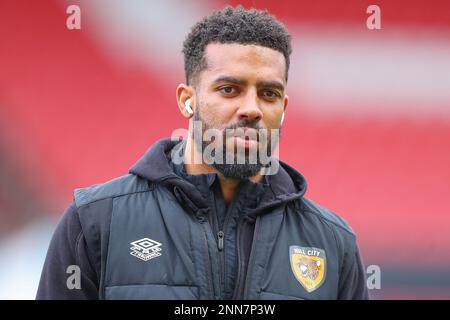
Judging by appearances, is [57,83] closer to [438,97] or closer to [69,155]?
[69,155]

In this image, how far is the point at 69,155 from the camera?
2.55 metres

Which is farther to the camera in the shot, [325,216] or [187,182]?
[325,216]

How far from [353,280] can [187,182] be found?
0.49m

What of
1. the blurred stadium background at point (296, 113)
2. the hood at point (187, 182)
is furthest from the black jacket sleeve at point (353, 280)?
the blurred stadium background at point (296, 113)

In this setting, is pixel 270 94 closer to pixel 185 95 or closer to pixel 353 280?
pixel 185 95

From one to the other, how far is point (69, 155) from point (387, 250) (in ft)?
4.86

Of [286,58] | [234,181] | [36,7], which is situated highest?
[36,7]

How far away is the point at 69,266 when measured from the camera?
1.36m

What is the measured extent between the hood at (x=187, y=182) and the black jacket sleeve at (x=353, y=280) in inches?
8.3

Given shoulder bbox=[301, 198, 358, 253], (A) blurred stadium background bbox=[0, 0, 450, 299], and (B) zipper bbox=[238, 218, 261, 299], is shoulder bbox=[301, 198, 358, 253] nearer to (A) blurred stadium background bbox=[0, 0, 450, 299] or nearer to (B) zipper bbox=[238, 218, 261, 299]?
(B) zipper bbox=[238, 218, 261, 299]

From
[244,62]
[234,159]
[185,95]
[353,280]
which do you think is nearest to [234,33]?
[244,62]

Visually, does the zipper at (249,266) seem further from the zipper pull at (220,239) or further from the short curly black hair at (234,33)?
the short curly black hair at (234,33)

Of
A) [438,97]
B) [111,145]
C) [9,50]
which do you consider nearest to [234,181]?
[111,145]

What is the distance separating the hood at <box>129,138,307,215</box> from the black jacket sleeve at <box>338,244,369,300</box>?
8.3 inches
